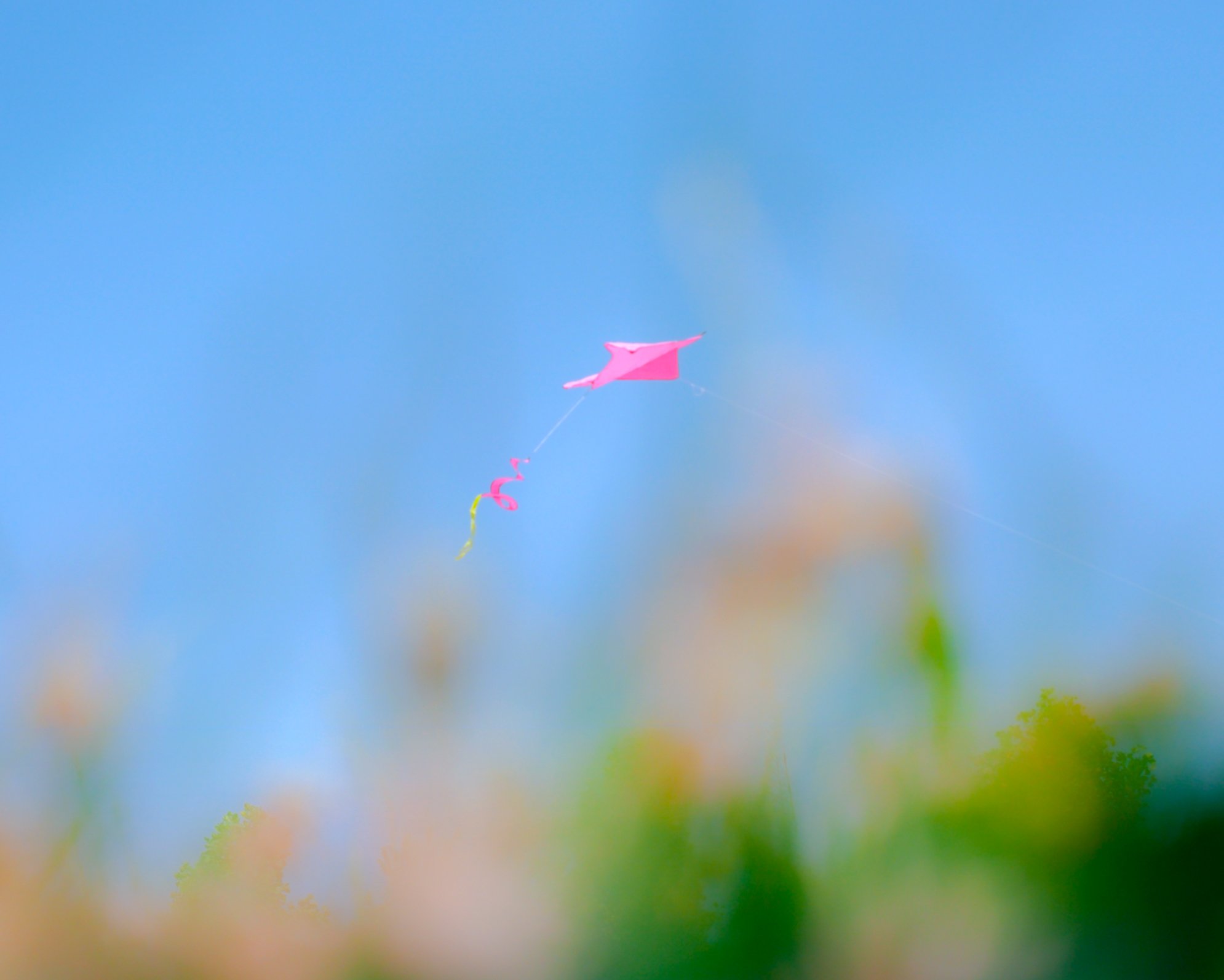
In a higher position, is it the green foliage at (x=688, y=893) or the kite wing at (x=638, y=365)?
the kite wing at (x=638, y=365)

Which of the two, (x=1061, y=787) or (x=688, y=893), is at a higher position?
(x=1061, y=787)

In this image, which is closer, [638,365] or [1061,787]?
[638,365]

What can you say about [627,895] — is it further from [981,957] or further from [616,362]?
[616,362]

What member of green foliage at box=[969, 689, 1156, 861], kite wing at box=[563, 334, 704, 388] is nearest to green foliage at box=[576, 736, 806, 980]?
green foliage at box=[969, 689, 1156, 861]

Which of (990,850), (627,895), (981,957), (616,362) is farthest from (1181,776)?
(616,362)

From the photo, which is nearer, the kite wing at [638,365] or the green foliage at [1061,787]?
the kite wing at [638,365]

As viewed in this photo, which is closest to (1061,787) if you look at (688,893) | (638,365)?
(688,893)

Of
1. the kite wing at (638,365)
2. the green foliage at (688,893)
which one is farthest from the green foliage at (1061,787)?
the kite wing at (638,365)

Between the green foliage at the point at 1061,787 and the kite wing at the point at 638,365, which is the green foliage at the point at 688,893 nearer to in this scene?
the green foliage at the point at 1061,787

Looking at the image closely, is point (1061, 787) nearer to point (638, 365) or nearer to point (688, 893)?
point (688, 893)
